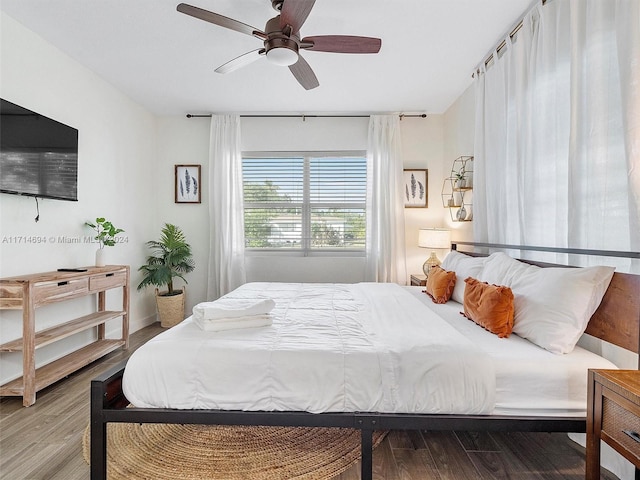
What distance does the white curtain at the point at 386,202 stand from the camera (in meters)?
4.16

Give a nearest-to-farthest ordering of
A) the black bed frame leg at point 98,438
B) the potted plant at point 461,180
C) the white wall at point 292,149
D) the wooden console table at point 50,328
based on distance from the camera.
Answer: the black bed frame leg at point 98,438, the wooden console table at point 50,328, the potted plant at point 461,180, the white wall at point 292,149

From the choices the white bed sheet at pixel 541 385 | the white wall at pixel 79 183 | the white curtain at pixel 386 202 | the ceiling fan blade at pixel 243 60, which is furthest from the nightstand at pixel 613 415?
the white wall at pixel 79 183

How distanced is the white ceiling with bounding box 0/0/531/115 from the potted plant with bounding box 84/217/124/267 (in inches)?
56.8

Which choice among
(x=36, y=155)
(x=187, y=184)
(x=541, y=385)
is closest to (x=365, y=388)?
(x=541, y=385)

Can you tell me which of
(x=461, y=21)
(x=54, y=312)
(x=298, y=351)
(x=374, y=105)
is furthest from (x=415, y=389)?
(x=374, y=105)

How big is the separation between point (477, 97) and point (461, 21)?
2.71 feet

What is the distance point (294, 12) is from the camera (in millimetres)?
1861

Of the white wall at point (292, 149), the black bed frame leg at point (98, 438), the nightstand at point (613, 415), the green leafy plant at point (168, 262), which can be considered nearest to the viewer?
the nightstand at point (613, 415)

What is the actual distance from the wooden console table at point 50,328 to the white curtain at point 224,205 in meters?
1.19

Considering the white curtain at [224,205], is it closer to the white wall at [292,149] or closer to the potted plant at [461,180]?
the white wall at [292,149]

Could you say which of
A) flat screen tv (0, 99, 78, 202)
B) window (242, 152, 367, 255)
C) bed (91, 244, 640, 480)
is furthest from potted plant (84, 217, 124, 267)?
bed (91, 244, 640, 480)

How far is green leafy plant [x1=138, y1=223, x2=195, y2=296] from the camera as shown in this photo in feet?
12.8

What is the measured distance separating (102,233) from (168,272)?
2.99ft

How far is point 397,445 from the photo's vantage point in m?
1.81
